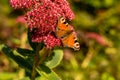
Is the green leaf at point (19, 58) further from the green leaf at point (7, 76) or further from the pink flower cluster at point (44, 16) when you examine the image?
the green leaf at point (7, 76)

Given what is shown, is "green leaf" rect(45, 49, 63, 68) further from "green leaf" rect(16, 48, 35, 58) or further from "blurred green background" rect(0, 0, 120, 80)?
"blurred green background" rect(0, 0, 120, 80)

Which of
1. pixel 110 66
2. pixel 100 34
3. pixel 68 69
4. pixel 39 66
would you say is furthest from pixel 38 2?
pixel 100 34

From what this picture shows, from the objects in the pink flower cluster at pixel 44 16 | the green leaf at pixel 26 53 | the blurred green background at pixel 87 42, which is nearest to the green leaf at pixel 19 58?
the green leaf at pixel 26 53

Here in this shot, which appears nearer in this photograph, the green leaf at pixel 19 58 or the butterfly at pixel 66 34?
the butterfly at pixel 66 34

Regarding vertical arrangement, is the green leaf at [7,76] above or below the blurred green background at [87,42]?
below

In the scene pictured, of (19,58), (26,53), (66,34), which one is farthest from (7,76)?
(66,34)

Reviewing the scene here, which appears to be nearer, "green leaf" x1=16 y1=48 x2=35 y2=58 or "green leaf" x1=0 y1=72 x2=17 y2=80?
"green leaf" x1=16 y1=48 x2=35 y2=58

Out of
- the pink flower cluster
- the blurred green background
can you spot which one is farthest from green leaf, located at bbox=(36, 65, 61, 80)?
the blurred green background
